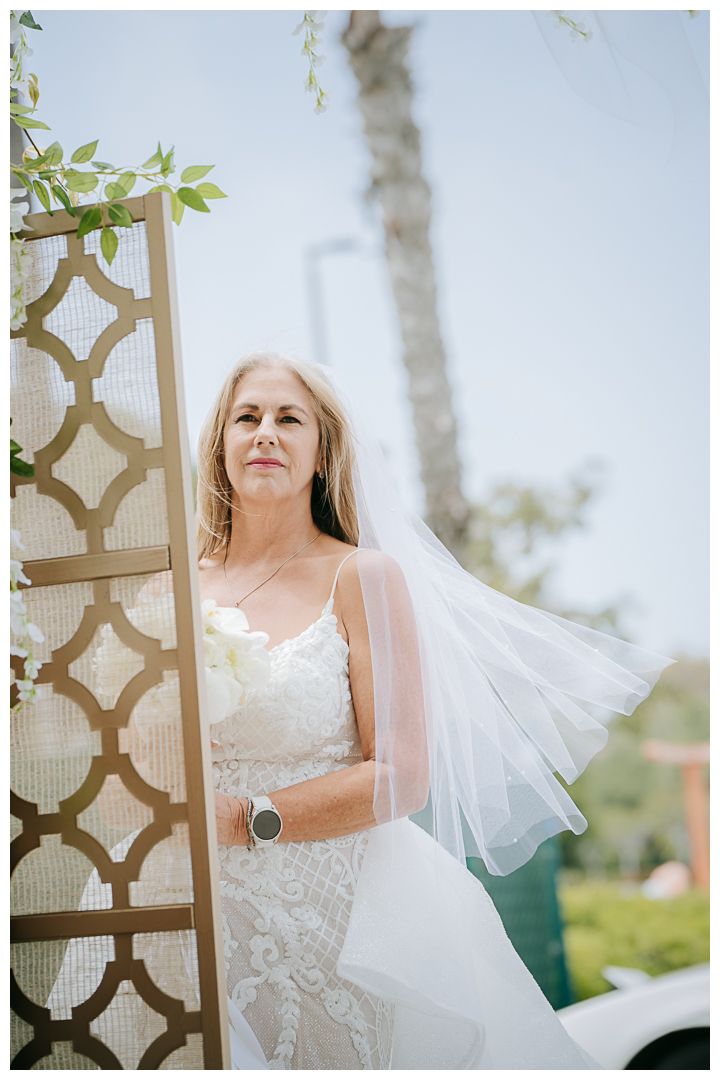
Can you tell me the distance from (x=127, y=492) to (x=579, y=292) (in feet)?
32.5

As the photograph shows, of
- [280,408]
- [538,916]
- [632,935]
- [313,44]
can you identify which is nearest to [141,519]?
[280,408]

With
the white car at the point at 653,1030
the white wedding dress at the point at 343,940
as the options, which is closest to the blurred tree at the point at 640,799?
the white car at the point at 653,1030

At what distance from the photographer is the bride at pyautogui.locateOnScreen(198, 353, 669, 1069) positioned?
1.71 meters

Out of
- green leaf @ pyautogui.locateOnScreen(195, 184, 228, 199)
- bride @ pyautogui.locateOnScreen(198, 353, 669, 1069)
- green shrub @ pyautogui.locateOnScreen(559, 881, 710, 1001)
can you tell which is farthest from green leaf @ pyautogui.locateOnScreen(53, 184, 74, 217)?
green shrub @ pyautogui.locateOnScreen(559, 881, 710, 1001)

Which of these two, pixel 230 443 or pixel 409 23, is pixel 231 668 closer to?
pixel 230 443

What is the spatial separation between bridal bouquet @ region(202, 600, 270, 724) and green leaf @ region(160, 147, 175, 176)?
33.9 inches

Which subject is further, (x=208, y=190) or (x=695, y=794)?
(x=695, y=794)

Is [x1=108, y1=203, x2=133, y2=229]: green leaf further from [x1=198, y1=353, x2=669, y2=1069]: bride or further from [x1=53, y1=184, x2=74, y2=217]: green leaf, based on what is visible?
[x1=198, y1=353, x2=669, y2=1069]: bride

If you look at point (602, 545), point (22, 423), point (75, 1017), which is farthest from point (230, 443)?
point (602, 545)

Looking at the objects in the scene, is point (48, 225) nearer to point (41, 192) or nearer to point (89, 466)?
point (41, 192)

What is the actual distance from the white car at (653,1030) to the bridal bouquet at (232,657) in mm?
2289

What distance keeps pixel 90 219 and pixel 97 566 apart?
0.63 metres

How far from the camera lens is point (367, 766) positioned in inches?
71.4

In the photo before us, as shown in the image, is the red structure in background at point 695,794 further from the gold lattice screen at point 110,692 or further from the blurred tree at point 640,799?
the gold lattice screen at point 110,692
